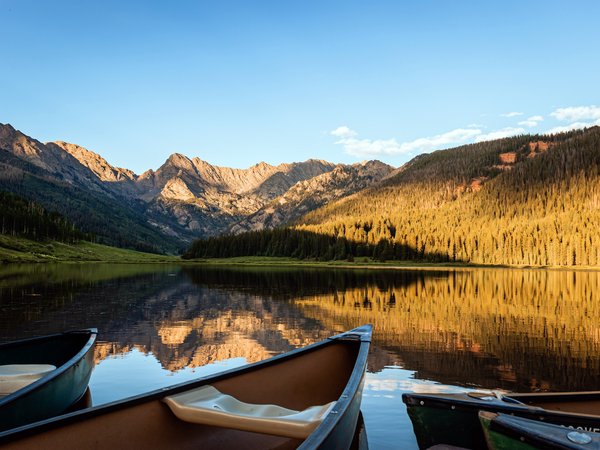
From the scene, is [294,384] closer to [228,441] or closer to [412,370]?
[228,441]

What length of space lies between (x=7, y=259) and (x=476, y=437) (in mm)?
155879

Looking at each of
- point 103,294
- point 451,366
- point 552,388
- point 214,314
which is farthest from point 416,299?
point 103,294

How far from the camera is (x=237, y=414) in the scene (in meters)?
8.74

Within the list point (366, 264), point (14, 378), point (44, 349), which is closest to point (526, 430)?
point (14, 378)

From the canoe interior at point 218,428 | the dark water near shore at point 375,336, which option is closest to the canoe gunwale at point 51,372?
the dark water near shore at point 375,336

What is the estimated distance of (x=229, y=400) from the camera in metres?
9.94

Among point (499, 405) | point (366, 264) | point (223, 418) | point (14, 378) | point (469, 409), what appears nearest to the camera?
point (223, 418)

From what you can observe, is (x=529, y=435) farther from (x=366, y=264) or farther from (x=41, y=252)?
(x=41, y=252)

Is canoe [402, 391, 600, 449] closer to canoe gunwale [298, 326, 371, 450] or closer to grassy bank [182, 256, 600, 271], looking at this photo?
canoe gunwale [298, 326, 371, 450]

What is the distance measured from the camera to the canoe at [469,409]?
29.7 ft

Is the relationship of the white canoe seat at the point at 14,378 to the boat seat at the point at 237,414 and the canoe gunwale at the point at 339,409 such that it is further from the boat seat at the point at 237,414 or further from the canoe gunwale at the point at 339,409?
the canoe gunwale at the point at 339,409

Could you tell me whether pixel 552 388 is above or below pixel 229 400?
below

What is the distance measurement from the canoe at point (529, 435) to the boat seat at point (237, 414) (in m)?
2.88

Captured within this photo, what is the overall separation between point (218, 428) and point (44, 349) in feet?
32.2
